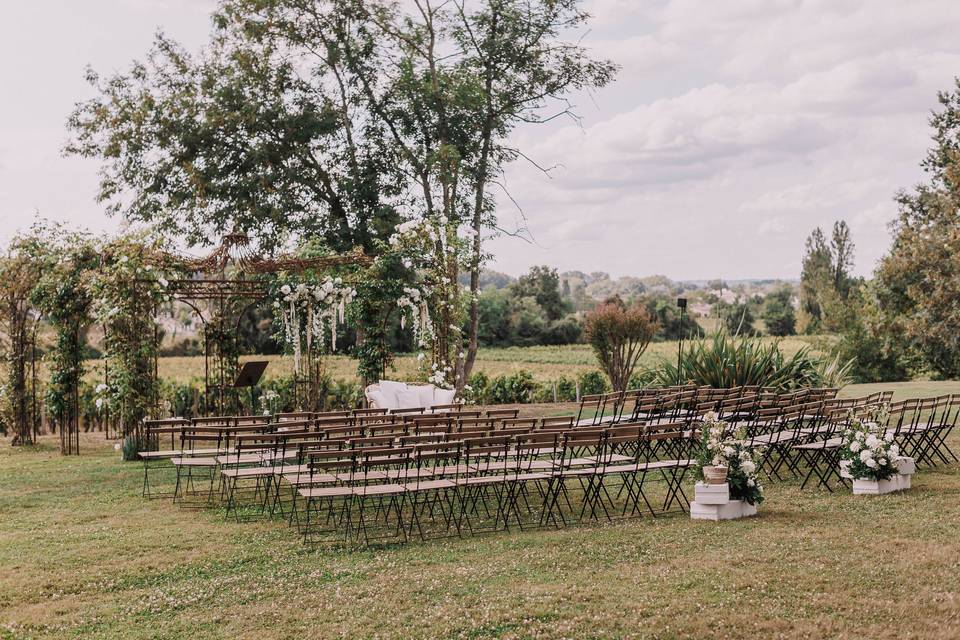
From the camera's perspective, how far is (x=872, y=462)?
29.2 ft

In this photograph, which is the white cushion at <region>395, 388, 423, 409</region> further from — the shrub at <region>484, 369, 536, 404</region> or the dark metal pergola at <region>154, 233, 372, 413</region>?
the shrub at <region>484, 369, 536, 404</region>

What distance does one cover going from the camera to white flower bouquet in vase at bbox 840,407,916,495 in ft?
29.5

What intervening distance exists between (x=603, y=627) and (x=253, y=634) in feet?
6.29

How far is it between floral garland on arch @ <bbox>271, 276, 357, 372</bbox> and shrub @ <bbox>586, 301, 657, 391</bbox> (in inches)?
268

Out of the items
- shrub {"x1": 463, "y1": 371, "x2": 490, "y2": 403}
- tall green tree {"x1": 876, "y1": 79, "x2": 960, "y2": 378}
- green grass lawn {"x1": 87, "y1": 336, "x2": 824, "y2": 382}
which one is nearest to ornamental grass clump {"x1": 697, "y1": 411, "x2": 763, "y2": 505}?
green grass lawn {"x1": 87, "y1": 336, "x2": 824, "y2": 382}

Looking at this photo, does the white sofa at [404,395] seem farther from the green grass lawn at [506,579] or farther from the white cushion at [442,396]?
the green grass lawn at [506,579]

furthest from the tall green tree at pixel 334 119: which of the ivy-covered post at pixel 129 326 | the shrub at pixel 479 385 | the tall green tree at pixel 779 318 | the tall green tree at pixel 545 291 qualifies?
the tall green tree at pixel 779 318

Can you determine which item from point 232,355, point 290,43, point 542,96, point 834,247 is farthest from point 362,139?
point 834,247

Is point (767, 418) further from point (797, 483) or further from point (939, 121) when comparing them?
point (939, 121)

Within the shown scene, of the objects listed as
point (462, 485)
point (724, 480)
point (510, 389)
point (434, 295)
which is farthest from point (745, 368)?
point (462, 485)

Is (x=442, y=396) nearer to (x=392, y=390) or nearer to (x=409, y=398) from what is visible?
(x=409, y=398)

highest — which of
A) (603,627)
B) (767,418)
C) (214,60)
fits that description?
(214,60)

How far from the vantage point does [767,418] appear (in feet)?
33.3

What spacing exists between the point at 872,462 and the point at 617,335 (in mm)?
10624
